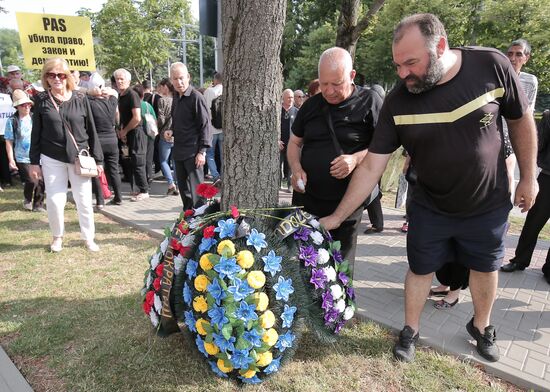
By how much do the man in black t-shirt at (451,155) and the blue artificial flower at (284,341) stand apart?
76 cm

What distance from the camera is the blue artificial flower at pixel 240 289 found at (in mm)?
2016

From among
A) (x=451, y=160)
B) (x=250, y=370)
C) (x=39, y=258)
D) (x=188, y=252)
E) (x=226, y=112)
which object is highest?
(x=226, y=112)

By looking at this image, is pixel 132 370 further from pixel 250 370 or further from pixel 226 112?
pixel 226 112

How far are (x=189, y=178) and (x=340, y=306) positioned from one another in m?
3.12

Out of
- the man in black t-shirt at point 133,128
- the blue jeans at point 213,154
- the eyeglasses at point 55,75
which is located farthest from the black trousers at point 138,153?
the eyeglasses at point 55,75

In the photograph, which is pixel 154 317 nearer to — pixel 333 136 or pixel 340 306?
pixel 340 306

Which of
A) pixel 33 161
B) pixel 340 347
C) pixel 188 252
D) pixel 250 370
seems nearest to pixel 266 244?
pixel 188 252

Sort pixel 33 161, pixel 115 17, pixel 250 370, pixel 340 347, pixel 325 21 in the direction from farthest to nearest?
pixel 325 21 < pixel 115 17 < pixel 33 161 < pixel 340 347 < pixel 250 370

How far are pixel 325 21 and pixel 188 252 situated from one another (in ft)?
90.5

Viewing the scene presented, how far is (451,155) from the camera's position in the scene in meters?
2.21

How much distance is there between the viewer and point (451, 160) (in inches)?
87.2

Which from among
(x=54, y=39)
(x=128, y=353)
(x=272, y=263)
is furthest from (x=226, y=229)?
(x=54, y=39)

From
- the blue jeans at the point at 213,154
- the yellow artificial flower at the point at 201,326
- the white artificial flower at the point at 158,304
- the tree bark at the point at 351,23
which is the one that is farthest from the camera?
the blue jeans at the point at 213,154

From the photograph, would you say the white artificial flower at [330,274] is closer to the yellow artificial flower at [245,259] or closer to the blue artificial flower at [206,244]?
the yellow artificial flower at [245,259]
